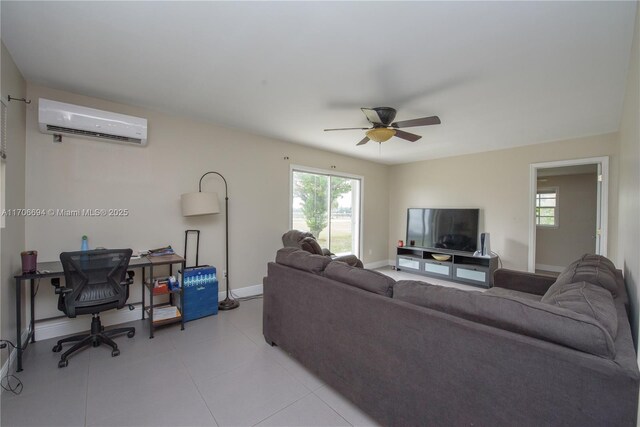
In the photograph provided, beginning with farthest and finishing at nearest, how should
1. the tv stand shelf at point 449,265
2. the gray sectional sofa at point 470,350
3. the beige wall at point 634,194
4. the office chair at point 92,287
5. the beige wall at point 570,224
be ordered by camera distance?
the beige wall at point 570,224 < the tv stand shelf at point 449,265 < the office chair at point 92,287 < the beige wall at point 634,194 < the gray sectional sofa at point 470,350

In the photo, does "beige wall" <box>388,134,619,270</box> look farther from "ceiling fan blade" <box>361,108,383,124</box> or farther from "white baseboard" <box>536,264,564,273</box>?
"ceiling fan blade" <box>361,108,383,124</box>

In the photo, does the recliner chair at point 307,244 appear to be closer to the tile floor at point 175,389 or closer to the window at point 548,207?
the tile floor at point 175,389

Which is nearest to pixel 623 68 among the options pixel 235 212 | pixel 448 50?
pixel 448 50

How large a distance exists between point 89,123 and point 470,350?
3609 millimetres

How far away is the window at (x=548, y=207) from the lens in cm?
641

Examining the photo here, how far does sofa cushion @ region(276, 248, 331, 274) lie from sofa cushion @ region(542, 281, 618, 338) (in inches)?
54.7

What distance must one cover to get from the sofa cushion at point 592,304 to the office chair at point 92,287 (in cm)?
313

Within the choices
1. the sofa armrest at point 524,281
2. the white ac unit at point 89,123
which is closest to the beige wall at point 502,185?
the sofa armrest at point 524,281

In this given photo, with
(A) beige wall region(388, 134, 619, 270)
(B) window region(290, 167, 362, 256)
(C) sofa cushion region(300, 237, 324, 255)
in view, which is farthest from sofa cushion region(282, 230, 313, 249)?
(A) beige wall region(388, 134, 619, 270)

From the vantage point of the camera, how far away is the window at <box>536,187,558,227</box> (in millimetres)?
6410

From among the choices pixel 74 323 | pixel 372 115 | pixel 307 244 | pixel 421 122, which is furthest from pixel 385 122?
pixel 74 323

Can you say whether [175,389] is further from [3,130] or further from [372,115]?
[372,115]

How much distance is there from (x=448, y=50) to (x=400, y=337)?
2018 mm

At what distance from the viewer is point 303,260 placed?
228 centimetres
